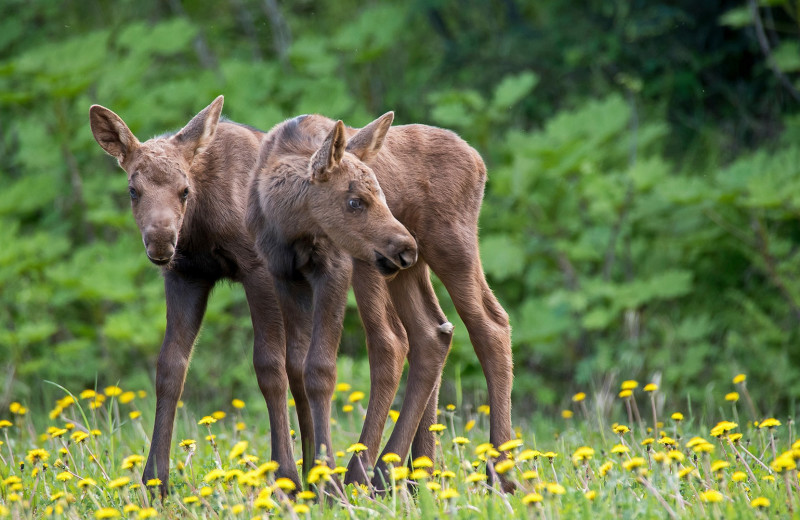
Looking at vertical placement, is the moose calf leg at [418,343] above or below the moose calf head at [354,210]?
below

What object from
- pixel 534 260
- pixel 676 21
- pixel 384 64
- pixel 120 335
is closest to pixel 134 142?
pixel 120 335

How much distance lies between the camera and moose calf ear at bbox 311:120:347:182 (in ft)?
14.2

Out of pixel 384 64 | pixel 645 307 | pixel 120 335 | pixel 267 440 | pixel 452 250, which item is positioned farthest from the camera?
pixel 384 64

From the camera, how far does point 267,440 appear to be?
20.8 ft

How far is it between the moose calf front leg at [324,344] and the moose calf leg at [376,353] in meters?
0.20

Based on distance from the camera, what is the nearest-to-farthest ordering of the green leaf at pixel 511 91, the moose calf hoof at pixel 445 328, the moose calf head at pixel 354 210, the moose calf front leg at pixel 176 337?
the moose calf head at pixel 354 210, the moose calf front leg at pixel 176 337, the moose calf hoof at pixel 445 328, the green leaf at pixel 511 91

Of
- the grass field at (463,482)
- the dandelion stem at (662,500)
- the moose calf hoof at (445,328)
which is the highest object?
the moose calf hoof at (445,328)

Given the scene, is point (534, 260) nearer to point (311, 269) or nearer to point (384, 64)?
point (384, 64)

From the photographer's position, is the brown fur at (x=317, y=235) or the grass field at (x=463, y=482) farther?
the brown fur at (x=317, y=235)

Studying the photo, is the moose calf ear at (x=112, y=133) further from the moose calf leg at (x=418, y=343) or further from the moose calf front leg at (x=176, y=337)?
the moose calf leg at (x=418, y=343)

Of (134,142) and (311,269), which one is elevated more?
(134,142)

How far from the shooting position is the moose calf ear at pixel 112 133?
186 inches

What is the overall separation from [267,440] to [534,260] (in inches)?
188

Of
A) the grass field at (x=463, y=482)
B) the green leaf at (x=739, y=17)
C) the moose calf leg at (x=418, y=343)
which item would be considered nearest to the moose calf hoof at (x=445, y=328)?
the moose calf leg at (x=418, y=343)
